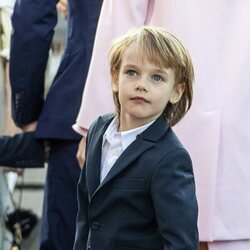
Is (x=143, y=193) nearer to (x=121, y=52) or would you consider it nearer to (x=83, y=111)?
(x=121, y=52)

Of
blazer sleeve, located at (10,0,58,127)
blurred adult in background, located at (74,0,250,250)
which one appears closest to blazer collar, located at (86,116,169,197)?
blurred adult in background, located at (74,0,250,250)

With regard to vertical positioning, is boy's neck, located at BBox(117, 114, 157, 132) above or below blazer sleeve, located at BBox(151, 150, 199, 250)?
above

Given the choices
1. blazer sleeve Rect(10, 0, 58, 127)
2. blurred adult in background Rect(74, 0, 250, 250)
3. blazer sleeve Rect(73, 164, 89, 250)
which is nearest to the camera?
blazer sleeve Rect(73, 164, 89, 250)

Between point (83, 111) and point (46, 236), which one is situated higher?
point (83, 111)

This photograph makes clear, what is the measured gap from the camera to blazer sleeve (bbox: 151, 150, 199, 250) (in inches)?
83.5

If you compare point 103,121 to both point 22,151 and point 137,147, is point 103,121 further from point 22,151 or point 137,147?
point 22,151

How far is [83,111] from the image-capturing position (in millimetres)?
2828

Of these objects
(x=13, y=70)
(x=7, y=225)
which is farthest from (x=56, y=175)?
(x=7, y=225)

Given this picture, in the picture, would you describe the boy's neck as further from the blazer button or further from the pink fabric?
the pink fabric

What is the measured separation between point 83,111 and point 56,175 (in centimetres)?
56

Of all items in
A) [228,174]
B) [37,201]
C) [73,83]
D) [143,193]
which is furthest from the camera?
[37,201]

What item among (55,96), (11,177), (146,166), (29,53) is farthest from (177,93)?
(11,177)

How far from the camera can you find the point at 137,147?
86.7 inches

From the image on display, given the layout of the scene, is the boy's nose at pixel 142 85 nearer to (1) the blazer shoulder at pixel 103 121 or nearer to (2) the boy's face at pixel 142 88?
(2) the boy's face at pixel 142 88
